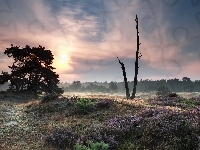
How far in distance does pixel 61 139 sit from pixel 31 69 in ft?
103

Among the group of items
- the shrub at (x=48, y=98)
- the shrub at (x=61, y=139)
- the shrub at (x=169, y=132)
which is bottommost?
the shrub at (x=61, y=139)

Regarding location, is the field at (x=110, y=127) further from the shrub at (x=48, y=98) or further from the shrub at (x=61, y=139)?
the shrub at (x=48, y=98)

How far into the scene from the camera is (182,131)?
45.0 ft

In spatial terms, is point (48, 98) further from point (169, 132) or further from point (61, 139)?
point (169, 132)

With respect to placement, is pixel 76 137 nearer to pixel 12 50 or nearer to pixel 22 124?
pixel 22 124

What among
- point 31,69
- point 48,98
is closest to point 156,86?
point 31,69

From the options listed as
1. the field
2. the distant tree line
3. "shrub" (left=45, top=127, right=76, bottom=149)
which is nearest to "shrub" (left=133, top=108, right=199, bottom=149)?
the field

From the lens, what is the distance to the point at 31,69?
147ft

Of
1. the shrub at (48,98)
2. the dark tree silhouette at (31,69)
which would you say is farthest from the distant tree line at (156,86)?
the shrub at (48,98)

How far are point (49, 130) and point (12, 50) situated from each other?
31167mm

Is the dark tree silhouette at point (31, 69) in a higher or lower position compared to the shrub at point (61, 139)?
higher

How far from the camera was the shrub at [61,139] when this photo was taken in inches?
580

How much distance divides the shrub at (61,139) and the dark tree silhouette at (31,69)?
3037 cm

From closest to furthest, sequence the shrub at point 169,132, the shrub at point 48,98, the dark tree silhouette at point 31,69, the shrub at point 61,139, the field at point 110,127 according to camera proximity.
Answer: the shrub at point 169,132
the field at point 110,127
the shrub at point 61,139
the shrub at point 48,98
the dark tree silhouette at point 31,69
